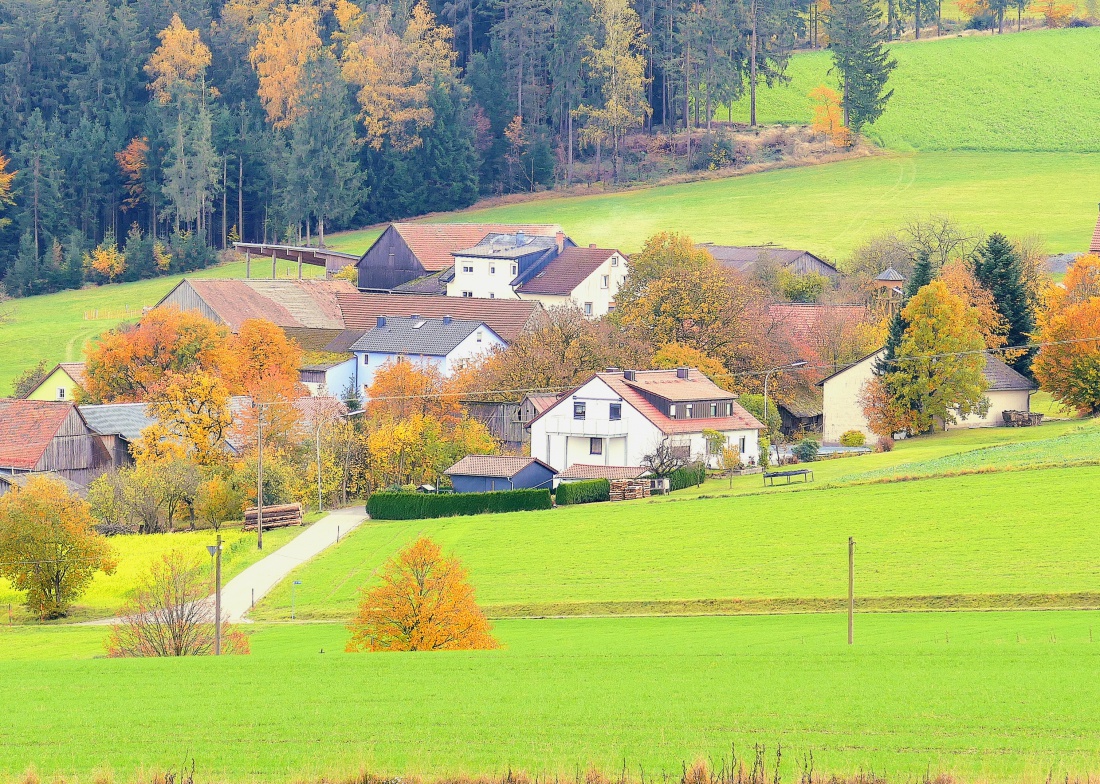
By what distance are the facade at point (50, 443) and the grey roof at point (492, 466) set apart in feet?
44.6

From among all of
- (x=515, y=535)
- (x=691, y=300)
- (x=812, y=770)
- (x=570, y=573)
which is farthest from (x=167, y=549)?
(x=812, y=770)

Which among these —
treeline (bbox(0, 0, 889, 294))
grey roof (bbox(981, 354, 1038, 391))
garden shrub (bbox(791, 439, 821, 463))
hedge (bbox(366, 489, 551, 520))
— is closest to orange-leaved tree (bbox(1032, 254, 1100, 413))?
grey roof (bbox(981, 354, 1038, 391))

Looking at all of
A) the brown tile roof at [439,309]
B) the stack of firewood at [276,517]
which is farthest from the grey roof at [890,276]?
the stack of firewood at [276,517]

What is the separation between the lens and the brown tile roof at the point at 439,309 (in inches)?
3054

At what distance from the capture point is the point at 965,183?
352ft

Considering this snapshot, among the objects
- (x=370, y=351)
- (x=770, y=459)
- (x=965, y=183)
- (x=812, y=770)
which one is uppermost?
(x=965, y=183)

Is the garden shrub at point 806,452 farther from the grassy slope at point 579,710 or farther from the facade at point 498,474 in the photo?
the grassy slope at point 579,710

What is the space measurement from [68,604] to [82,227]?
79518 mm

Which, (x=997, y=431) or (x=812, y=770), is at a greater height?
(x=997, y=431)

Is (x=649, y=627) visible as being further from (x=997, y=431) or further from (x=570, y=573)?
(x=997, y=431)

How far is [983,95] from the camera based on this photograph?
12288cm

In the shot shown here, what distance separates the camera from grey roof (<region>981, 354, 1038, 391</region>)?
6550 centimetres

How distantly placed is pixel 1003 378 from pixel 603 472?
61.4 ft

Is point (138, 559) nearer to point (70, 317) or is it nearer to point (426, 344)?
point (426, 344)
